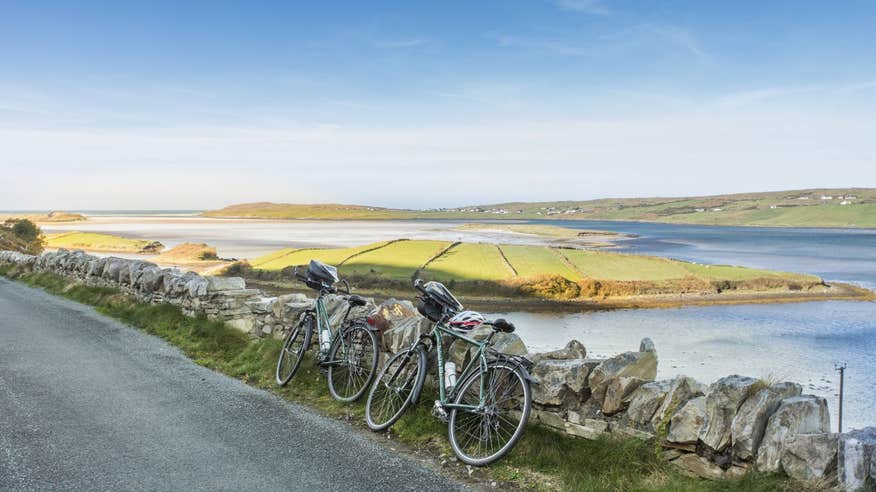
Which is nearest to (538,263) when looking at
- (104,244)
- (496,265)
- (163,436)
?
(496,265)

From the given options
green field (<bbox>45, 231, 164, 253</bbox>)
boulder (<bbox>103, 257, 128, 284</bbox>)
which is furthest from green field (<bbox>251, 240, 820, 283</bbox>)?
boulder (<bbox>103, 257, 128, 284</bbox>)

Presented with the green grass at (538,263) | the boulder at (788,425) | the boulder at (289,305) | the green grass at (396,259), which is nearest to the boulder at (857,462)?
the boulder at (788,425)

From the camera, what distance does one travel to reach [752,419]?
5031 millimetres

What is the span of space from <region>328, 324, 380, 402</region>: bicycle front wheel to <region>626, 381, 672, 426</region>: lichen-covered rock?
3.88 m

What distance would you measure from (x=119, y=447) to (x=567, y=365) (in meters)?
5.20

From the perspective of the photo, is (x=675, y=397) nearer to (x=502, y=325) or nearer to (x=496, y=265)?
(x=502, y=325)

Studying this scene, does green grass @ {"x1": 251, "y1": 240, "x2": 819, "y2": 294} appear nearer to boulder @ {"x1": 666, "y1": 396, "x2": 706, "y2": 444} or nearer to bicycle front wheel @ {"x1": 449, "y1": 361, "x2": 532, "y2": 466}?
bicycle front wheel @ {"x1": 449, "y1": 361, "x2": 532, "y2": 466}

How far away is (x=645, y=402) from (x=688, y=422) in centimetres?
48

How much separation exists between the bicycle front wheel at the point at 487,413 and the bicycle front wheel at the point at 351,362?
6.94 ft

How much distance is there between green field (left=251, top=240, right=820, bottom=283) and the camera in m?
59.9

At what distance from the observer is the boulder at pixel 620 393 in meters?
6.00

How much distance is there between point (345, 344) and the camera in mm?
8938

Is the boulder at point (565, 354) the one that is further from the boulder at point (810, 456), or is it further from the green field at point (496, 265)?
the green field at point (496, 265)

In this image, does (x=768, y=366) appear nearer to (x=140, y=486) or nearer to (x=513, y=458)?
(x=513, y=458)
